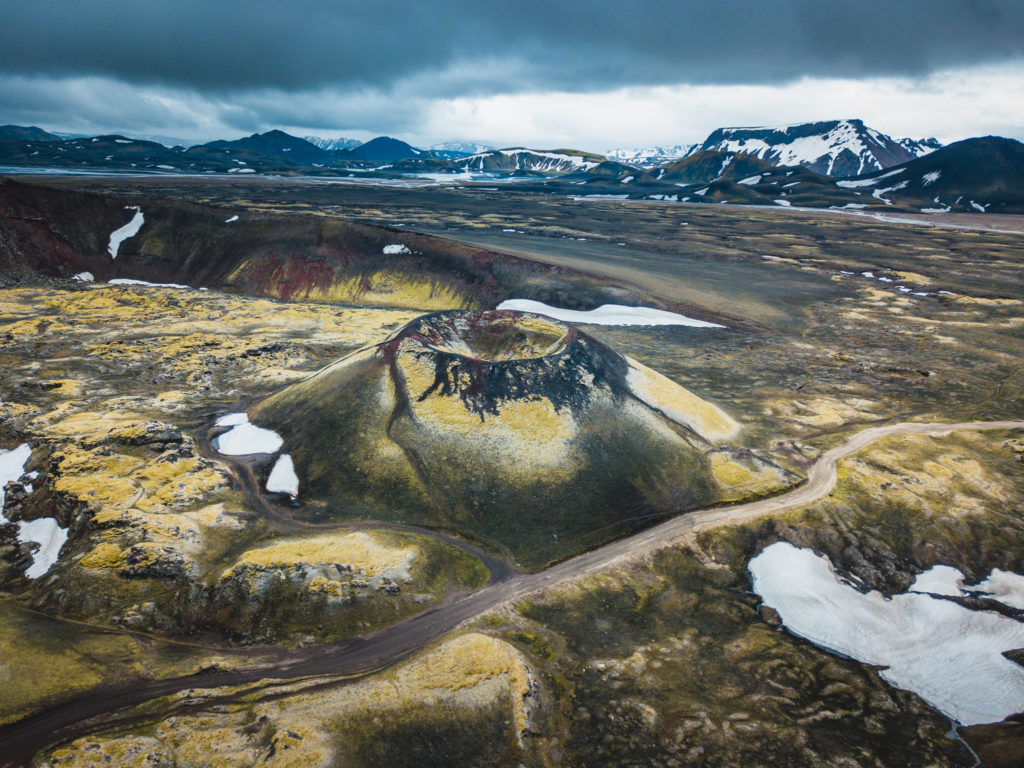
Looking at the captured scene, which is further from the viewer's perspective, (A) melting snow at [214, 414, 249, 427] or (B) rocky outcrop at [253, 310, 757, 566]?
(A) melting snow at [214, 414, 249, 427]

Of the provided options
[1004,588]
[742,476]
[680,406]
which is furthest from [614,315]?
[1004,588]

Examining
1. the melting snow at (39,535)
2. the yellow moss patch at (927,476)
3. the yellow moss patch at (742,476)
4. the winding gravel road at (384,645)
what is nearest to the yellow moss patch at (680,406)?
the yellow moss patch at (742,476)

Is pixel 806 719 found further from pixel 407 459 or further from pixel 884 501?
pixel 407 459

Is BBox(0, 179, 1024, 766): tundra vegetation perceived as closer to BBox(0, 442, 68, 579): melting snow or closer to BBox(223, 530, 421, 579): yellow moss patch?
BBox(223, 530, 421, 579): yellow moss patch

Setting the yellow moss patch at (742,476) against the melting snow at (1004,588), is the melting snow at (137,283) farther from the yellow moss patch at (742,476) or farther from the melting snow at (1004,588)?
the melting snow at (1004,588)

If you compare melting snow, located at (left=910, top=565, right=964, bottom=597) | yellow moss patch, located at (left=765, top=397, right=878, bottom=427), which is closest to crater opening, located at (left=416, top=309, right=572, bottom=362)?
yellow moss patch, located at (left=765, top=397, right=878, bottom=427)

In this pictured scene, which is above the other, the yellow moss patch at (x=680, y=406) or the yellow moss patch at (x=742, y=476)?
the yellow moss patch at (x=680, y=406)
